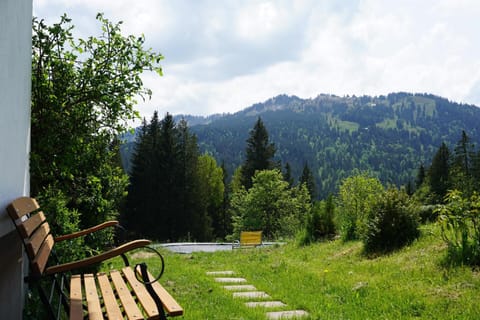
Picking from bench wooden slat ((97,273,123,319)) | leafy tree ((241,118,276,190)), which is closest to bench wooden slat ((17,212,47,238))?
bench wooden slat ((97,273,123,319))

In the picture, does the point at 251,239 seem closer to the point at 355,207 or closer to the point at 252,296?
the point at 355,207

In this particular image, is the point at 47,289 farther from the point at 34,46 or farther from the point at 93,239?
the point at 34,46

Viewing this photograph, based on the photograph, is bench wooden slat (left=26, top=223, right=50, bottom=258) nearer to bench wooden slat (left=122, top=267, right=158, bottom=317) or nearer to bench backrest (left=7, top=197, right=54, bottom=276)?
bench backrest (left=7, top=197, right=54, bottom=276)

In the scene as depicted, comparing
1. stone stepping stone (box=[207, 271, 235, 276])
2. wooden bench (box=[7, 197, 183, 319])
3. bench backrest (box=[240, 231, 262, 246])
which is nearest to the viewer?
wooden bench (box=[7, 197, 183, 319])

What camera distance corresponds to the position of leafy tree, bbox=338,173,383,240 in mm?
10530

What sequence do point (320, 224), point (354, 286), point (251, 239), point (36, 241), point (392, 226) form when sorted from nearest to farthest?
point (36, 241) < point (354, 286) < point (392, 226) < point (320, 224) < point (251, 239)

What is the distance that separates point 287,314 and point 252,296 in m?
1.13

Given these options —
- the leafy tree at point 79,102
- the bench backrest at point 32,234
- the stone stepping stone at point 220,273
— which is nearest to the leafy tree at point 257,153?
the stone stepping stone at point 220,273

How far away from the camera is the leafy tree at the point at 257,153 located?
5262 centimetres

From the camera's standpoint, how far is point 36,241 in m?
3.05

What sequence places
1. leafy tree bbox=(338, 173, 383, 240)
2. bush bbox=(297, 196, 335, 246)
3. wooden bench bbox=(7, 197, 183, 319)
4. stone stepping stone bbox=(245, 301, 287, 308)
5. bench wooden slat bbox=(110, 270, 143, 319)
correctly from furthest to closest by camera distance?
bush bbox=(297, 196, 335, 246) < leafy tree bbox=(338, 173, 383, 240) < stone stepping stone bbox=(245, 301, 287, 308) < bench wooden slat bbox=(110, 270, 143, 319) < wooden bench bbox=(7, 197, 183, 319)

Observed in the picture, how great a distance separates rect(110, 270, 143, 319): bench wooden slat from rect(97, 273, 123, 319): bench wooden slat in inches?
1.9

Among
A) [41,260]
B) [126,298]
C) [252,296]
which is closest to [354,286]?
[252,296]

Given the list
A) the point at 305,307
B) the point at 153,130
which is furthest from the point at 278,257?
the point at 153,130
